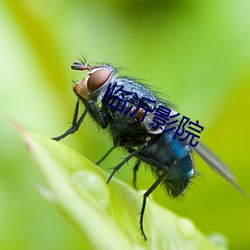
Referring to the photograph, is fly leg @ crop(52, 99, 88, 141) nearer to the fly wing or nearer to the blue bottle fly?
the blue bottle fly

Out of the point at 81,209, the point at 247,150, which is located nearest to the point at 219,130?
the point at 247,150

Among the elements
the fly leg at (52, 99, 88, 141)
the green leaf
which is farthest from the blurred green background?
the green leaf

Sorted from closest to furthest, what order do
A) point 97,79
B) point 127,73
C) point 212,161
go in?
1. point 97,79
2. point 212,161
3. point 127,73

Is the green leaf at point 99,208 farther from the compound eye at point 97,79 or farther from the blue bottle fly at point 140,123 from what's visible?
the compound eye at point 97,79

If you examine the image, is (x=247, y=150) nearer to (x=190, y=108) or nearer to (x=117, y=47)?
(x=190, y=108)

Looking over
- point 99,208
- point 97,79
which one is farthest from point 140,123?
point 99,208

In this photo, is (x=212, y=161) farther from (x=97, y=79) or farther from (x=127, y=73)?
(x=127, y=73)

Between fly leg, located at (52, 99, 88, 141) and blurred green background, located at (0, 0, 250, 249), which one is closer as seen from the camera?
fly leg, located at (52, 99, 88, 141)
